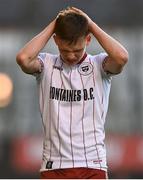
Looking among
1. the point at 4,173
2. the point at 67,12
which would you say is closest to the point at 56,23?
the point at 67,12

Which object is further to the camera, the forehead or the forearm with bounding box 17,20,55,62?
the forearm with bounding box 17,20,55,62

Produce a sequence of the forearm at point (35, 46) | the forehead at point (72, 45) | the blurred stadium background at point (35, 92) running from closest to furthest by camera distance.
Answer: the forehead at point (72, 45), the forearm at point (35, 46), the blurred stadium background at point (35, 92)

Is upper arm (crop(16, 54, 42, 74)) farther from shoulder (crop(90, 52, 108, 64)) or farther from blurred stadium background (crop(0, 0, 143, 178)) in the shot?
blurred stadium background (crop(0, 0, 143, 178))

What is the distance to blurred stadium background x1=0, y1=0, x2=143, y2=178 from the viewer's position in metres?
13.3

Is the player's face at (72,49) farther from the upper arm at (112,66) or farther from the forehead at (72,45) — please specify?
the upper arm at (112,66)

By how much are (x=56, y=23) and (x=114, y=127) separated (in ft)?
32.6

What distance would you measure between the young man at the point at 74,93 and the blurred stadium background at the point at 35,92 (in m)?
8.89

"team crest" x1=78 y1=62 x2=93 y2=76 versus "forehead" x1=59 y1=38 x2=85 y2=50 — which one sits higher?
"forehead" x1=59 y1=38 x2=85 y2=50

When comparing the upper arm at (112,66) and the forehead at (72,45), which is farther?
the upper arm at (112,66)

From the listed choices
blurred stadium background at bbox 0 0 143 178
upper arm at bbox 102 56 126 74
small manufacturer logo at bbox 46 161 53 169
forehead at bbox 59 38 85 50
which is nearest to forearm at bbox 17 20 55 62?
forehead at bbox 59 38 85 50

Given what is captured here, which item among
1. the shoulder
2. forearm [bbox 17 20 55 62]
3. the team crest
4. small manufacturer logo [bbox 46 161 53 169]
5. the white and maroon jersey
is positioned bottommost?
small manufacturer logo [bbox 46 161 53 169]

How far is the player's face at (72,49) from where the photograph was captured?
3.85 metres

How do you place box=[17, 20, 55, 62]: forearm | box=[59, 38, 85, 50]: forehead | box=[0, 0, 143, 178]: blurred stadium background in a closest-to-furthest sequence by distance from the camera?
1. box=[59, 38, 85, 50]: forehead
2. box=[17, 20, 55, 62]: forearm
3. box=[0, 0, 143, 178]: blurred stadium background

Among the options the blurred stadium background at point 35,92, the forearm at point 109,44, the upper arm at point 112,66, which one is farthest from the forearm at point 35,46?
the blurred stadium background at point 35,92
